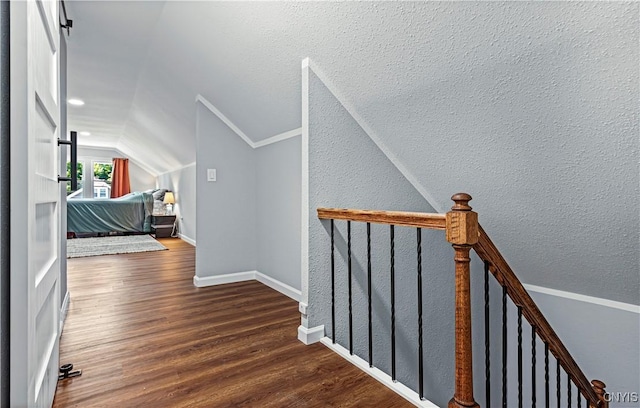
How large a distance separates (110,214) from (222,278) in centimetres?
455

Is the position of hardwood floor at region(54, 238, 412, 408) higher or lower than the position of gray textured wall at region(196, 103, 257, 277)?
lower

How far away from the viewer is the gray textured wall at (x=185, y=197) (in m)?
5.57

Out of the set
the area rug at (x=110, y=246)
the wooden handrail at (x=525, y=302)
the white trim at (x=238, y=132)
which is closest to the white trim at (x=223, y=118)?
the white trim at (x=238, y=132)

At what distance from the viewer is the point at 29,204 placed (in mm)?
851

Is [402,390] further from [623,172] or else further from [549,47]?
[549,47]

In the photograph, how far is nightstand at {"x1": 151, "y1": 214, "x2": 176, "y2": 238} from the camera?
21.2ft

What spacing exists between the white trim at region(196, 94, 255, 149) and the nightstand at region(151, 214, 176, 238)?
4.15 metres

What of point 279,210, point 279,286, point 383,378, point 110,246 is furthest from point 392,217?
point 110,246

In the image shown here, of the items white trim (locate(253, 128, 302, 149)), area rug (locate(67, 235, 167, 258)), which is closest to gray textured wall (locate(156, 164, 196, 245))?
area rug (locate(67, 235, 167, 258))

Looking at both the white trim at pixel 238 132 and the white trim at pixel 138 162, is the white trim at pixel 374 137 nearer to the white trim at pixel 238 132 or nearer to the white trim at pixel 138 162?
the white trim at pixel 238 132

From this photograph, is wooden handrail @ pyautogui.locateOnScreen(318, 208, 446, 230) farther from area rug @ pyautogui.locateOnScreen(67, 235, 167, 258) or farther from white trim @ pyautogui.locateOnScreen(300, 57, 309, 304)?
area rug @ pyautogui.locateOnScreen(67, 235, 167, 258)

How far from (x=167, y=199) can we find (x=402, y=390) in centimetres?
639

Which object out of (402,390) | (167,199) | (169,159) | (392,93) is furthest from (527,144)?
(167,199)

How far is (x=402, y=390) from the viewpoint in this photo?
137 cm
